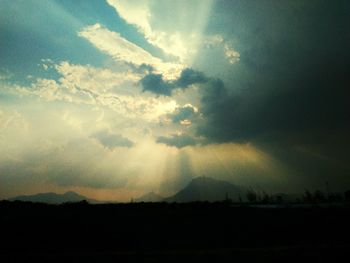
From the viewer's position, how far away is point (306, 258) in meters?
18.2

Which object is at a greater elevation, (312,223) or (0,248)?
(312,223)

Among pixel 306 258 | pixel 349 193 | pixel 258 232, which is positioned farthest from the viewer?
pixel 349 193

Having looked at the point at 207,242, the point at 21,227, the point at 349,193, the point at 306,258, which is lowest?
the point at 306,258

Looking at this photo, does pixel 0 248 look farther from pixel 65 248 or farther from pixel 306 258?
pixel 306 258

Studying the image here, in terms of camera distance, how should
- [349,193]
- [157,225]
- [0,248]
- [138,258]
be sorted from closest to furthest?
[138,258] < [0,248] < [157,225] < [349,193]

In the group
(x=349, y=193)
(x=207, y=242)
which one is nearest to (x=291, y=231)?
(x=207, y=242)

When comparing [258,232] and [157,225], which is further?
[157,225]

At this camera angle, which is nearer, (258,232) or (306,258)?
(306,258)

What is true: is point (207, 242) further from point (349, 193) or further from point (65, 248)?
point (349, 193)

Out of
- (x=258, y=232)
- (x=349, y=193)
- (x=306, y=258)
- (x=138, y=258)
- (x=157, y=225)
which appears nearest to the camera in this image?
(x=306, y=258)

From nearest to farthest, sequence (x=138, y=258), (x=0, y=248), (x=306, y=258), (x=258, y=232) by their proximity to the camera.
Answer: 1. (x=306, y=258)
2. (x=138, y=258)
3. (x=0, y=248)
4. (x=258, y=232)

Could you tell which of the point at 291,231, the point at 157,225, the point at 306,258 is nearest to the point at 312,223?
the point at 291,231

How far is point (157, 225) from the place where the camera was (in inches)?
1415

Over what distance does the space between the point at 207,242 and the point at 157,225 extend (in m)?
8.17
